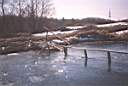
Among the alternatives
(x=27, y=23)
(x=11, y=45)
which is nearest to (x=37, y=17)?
(x=27, y=23)

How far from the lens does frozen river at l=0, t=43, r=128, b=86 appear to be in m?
10.3

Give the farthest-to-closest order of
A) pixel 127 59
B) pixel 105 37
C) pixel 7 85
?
pixel 105 37 < pixel 127 59 < pixel 7 85

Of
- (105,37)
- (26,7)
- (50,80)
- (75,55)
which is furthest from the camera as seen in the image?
(26,7)

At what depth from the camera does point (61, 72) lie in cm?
1225

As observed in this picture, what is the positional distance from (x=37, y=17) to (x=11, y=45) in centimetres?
2016

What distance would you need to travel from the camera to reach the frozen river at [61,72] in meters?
10.3

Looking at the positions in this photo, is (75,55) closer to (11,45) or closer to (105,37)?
(11,45)

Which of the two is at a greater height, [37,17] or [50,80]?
[37,17]

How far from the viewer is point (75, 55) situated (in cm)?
1739

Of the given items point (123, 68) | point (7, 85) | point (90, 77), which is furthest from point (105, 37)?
point (7, 85)

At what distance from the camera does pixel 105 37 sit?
88.0 feet

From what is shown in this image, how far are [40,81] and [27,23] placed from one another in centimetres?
3032

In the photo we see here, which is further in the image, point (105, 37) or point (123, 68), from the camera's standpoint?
point (105, 37)

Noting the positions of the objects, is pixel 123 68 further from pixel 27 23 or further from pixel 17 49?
pixel 27 23
